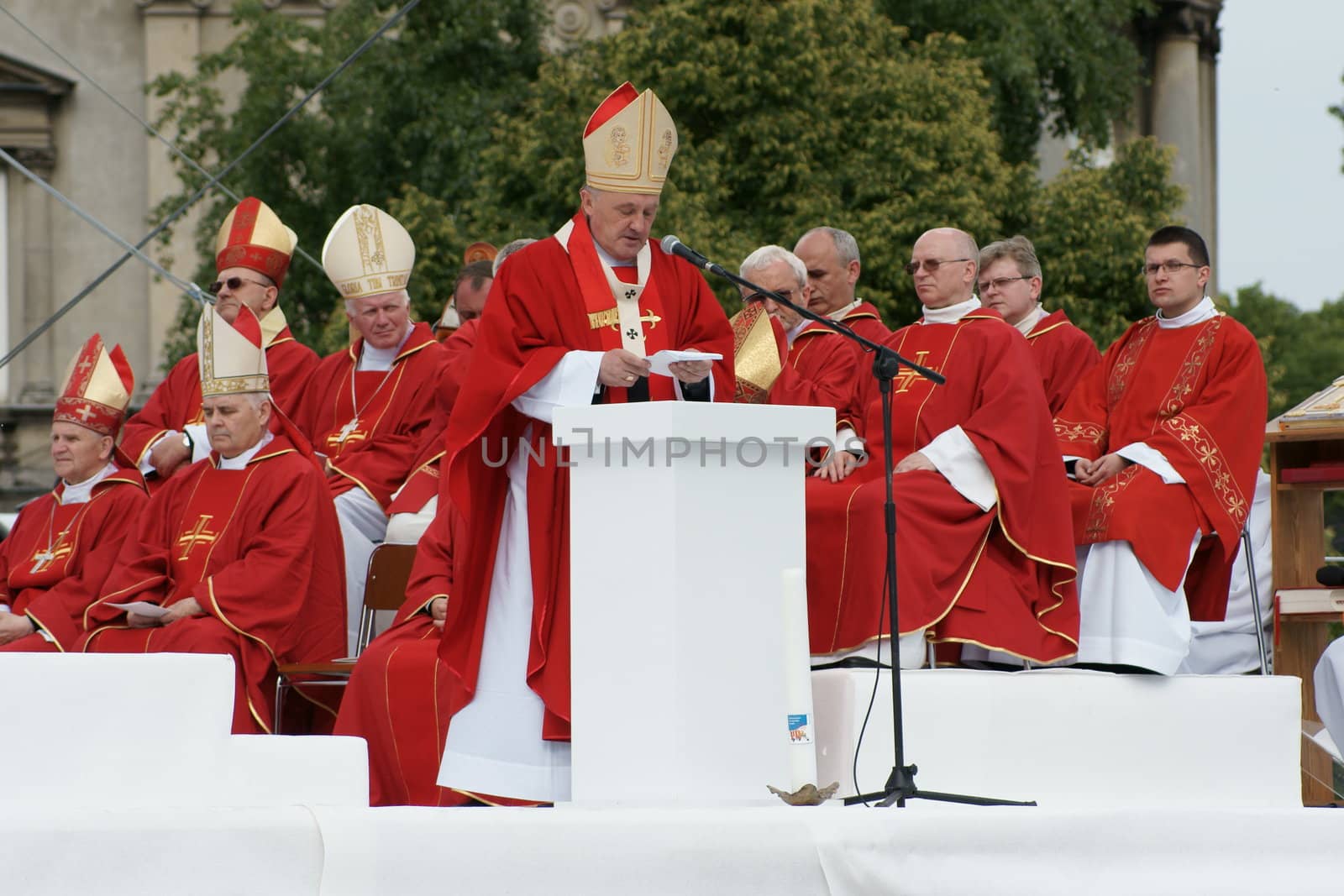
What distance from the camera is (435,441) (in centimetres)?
829

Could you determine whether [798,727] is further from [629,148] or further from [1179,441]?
[1179,441]

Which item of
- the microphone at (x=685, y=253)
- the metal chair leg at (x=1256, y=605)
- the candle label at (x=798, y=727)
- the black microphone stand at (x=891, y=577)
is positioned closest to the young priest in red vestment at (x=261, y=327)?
the microphone at (x=685, y=253)

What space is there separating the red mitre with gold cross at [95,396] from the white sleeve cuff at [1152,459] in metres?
4.26

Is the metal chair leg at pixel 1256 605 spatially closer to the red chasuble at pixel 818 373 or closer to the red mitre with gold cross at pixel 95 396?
the red chasuble at pixel 818 373

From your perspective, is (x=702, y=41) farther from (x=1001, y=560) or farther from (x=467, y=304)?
(x=1001, y=560)

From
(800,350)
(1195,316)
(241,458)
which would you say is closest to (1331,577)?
(1195,316)

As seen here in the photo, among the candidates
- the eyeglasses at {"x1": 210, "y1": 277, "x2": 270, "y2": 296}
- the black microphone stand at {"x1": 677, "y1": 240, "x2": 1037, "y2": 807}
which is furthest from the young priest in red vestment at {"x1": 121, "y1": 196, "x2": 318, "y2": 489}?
the black microphone stand at {"x1": 677, "y1": 240, "x2": 1037, "y2": 807}

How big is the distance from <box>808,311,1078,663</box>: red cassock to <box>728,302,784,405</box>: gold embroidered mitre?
1.89 ft

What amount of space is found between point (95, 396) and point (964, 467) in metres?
3.91

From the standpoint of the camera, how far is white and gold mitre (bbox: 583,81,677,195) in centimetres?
598

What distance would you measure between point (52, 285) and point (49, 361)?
91 centimetres

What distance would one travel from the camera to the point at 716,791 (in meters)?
5.20

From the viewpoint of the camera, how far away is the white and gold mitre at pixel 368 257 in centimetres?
879

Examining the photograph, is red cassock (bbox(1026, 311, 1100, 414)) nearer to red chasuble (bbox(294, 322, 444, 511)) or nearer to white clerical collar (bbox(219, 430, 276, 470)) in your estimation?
red chasuble (bbox(294, 322, 444, 511))
